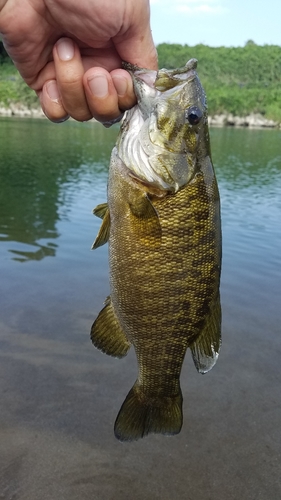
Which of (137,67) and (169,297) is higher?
(137,67)

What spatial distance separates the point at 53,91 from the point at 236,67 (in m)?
132

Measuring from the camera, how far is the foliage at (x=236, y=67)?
346 ft

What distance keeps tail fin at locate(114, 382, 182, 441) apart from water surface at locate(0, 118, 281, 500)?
2730 millimetres

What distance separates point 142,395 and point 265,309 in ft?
25.1

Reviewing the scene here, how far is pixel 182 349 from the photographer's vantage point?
8.34ft

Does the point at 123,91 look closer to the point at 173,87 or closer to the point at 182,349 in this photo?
the point at 173,87

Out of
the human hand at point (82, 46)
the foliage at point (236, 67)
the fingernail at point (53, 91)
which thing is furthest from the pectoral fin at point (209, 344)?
the foliage at point (236, 67)

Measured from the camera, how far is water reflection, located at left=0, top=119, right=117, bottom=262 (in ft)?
43.7

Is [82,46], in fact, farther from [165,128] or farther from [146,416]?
[146,416]

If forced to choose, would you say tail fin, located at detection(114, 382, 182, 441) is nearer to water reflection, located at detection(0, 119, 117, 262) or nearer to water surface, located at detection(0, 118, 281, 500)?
water surface, located at detection(0, 118, 281, 500)

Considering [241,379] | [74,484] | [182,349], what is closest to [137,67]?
[182,349]

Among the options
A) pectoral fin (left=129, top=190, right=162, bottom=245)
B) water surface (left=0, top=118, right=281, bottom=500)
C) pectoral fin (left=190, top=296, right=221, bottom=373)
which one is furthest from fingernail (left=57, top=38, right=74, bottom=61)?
water surface (left=0, top=118, right=281, bottom=500)

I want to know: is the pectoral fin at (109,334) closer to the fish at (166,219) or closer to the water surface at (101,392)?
the fish at (166,219)

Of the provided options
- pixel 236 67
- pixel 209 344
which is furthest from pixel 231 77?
pixel 209 344
